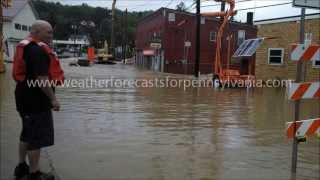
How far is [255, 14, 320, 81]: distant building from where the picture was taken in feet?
103

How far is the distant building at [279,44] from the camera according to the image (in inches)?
1240

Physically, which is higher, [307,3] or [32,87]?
[307,3]

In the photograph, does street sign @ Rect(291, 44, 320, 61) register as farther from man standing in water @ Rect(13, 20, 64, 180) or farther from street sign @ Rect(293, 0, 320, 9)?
man standing in water @ Rect(13, 20, 64, 180)

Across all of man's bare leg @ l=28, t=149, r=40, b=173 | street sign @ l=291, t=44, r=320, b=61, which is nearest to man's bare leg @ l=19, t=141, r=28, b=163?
man's bare leg @ l=28, t=149, r=40, b=173

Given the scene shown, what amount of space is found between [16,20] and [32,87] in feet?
259

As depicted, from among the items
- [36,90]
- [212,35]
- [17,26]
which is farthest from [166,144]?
[17,26]

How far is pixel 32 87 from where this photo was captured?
6559 mm

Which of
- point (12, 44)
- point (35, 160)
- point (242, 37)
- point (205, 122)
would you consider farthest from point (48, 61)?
point (12, 44)

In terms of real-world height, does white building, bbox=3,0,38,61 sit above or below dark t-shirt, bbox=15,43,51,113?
above

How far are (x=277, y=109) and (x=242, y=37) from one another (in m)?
44.7

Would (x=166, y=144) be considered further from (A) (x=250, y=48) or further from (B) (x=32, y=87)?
(A) (x=250, y=48)

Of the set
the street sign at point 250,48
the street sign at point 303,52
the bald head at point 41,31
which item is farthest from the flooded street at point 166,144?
the street sign at point 250,48

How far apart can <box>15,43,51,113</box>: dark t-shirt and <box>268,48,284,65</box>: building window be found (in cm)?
2817

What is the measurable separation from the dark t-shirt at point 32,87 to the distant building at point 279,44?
2581 centimetres
